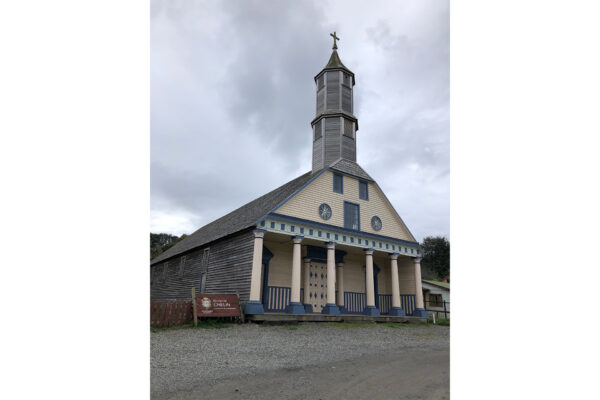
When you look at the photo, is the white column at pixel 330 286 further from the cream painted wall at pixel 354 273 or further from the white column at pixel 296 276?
the cream painted wall at pixel 354 273

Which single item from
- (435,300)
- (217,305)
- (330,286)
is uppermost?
(330,286)

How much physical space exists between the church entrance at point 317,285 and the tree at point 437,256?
114ft

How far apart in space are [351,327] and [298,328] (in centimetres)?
229

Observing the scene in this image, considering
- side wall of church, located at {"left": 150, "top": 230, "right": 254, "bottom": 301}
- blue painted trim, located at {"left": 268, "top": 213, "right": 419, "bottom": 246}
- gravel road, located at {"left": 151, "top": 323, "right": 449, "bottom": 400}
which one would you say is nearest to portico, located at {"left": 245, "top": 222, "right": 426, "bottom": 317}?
blue painted trim, located at {"left": 268, "top": 213, "right": 419, "bottom": 246}

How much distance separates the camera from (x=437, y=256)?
5122 centimetres

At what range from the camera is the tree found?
1930 inches

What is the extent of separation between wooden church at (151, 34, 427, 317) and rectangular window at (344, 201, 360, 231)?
49 mm

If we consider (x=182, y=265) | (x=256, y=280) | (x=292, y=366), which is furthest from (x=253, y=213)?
(x=292, y=366)

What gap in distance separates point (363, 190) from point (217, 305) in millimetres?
9335

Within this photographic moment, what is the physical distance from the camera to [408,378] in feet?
18.0

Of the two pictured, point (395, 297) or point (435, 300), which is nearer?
point (395, 297)

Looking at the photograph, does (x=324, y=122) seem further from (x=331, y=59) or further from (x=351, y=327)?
(x=351, y=327)

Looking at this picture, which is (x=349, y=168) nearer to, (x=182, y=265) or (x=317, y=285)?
(x=317, y=285)
